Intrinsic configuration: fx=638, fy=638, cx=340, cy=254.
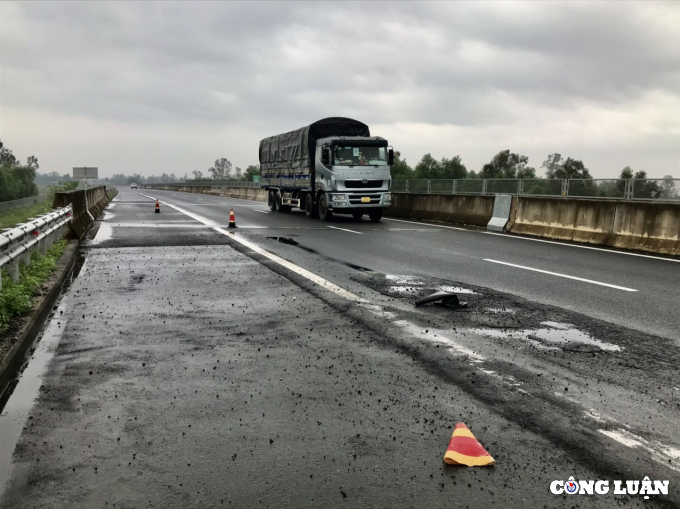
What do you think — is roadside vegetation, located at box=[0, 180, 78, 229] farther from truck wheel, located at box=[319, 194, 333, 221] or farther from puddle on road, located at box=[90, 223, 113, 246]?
truck wheel, located at box=[319, 194, 333, 221]

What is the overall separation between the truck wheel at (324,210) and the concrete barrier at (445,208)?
373cm

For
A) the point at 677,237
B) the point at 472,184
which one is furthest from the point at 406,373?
the point at 472,184

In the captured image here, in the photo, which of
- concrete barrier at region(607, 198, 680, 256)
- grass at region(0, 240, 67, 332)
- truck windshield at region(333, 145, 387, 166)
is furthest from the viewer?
truck windshield at region(333, 145, 387, 166)

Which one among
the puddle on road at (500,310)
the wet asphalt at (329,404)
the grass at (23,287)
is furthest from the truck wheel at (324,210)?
the puddle on road at (500,310)

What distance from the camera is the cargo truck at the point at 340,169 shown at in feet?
75.2

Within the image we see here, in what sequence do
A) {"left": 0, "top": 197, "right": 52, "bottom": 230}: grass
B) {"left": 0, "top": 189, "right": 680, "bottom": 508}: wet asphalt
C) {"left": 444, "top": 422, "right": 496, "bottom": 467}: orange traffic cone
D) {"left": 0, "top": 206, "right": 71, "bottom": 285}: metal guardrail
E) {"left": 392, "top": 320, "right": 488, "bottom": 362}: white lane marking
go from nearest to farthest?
{"left": 0, "top": 189, "right": 680, "bottom": 508}: wet asphalt
{"left": 444, "top": 422, "right": 496, "bottom": 467}: orange traffic cone
{"left": 392, "top": 320, "right": 488, "bottom": 362}: white lane marking
{"left": 0, "top": 206, "right": 71, "bottom": 285}: metal guardrail
{"left": 0, "top": 197, "right": 52, "bottom": 230}: grass

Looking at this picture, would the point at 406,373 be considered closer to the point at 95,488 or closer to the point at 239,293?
the point at 95,488

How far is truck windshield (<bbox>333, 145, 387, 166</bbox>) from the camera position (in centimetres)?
2309

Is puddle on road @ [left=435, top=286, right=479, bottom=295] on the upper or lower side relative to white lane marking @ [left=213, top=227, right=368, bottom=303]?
upper

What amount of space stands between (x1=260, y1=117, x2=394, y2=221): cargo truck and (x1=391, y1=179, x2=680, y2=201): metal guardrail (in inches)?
313

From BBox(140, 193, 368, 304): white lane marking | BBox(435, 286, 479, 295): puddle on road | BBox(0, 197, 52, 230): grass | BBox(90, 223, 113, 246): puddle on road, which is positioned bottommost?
BBox(0, 197, 52, 230): grass

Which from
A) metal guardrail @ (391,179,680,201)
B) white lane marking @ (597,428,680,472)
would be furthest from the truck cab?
white lane marking @ (597,428,680,472)

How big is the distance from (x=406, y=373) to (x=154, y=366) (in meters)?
2.04

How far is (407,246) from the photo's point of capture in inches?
588
